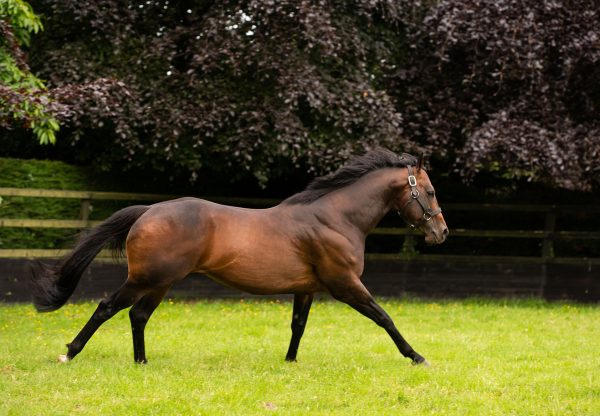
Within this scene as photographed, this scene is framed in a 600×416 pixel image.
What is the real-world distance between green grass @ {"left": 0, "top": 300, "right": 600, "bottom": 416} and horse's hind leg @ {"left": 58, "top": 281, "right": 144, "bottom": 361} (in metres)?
0.15

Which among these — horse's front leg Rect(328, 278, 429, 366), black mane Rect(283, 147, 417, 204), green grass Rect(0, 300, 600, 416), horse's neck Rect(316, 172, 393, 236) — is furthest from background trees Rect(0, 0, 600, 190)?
horse's front leg Rect(328, 278, 429, 366)

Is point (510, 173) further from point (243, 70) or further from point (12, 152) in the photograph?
point (12, 152)

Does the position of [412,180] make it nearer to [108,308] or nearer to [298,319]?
[298,319]

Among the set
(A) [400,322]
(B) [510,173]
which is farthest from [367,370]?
(B) [510,173]

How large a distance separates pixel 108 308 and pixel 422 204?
3.12m

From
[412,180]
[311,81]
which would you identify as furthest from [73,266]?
[311,81]

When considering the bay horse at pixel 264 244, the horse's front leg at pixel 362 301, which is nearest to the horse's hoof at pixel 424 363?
the bay horse at pixel 264 244

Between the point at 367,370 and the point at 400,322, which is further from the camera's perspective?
the point at 400,322

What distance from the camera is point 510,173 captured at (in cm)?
1288

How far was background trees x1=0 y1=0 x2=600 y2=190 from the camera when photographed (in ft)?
38.9

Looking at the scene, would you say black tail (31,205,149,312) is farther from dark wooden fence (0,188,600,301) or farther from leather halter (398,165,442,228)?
dark wooden fence (0,188,600,301)

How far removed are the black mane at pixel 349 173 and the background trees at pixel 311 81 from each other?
12.1 ft

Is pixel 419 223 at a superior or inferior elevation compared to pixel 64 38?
inferior

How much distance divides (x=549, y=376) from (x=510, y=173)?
19.9 ft
